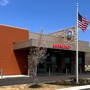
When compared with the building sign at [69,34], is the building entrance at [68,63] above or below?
below

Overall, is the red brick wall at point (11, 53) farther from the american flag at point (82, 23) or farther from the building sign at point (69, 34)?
the american flag at point (82, 23)

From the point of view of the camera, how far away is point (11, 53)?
31.5 metres

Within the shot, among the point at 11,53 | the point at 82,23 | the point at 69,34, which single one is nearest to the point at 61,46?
the point at 11,53

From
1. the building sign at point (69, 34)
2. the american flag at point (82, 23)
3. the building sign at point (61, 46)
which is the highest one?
the building sign at point (69, 34)

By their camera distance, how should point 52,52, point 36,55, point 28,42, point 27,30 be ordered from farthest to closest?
point 52,52
point 27,30
point 28,42
point 36,55

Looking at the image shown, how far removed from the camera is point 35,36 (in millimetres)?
35094

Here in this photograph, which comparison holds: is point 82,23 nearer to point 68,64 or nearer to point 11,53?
point 11,53

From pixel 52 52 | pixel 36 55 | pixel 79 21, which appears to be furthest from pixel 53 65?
pixel 36 55

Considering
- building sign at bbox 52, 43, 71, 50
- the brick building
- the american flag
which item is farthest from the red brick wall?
the american flag

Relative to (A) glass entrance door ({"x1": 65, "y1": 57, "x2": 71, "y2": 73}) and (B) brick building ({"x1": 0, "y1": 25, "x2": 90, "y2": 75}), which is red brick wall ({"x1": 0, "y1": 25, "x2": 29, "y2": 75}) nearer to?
(B) brick building ({"x1": 0, "y1": 25, "x2": 90, "y2": 75})

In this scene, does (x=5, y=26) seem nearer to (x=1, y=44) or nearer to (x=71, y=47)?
(x=1, y=44)

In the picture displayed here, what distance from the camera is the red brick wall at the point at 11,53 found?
30.5 metres

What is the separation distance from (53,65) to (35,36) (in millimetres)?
7859

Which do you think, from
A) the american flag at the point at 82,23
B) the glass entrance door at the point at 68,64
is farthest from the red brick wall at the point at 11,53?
the american flag at the point at 82,23
